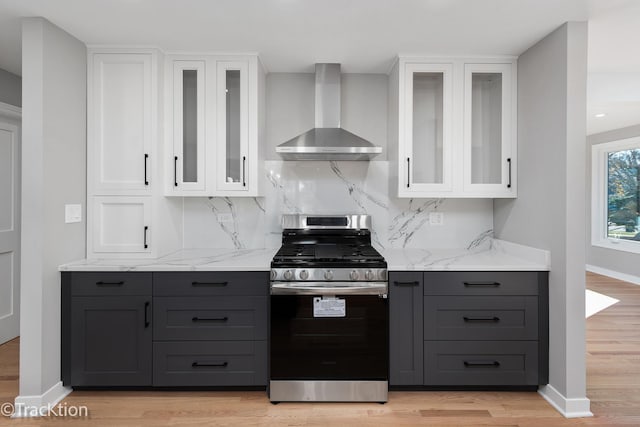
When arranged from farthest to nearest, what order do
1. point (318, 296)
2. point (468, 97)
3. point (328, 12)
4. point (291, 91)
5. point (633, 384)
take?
point (291, 91), point (468, 97), point (633, 384), point (318, 296), point (328, 12)

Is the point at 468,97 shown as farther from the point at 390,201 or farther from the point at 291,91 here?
the point at 291,91

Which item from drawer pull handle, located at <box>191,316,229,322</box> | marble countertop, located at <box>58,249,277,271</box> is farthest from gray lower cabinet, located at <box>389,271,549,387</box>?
drawer pull handle, located at <box>191,316,229,322</box>

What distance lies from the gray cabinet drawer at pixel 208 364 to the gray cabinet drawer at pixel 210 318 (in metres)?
0.07

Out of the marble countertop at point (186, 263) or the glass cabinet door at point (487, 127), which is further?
the glass cabinet door at point (487, 127)

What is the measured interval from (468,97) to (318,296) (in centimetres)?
181

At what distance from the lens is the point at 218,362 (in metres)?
2.41

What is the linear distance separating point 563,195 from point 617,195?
17.8 feet

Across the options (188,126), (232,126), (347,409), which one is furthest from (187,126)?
(347,409)

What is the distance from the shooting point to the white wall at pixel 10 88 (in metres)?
3.14

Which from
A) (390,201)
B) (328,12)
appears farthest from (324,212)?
(328,12)

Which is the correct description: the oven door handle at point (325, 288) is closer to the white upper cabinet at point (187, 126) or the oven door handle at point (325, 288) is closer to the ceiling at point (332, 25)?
the white upper cabinet at point (187, 126)

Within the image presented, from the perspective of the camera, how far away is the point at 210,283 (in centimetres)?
240

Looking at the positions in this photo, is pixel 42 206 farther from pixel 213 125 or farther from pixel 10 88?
pixel 10 88

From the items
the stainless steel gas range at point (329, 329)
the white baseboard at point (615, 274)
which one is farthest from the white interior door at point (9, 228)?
the white baseboard at point (615, 274)
